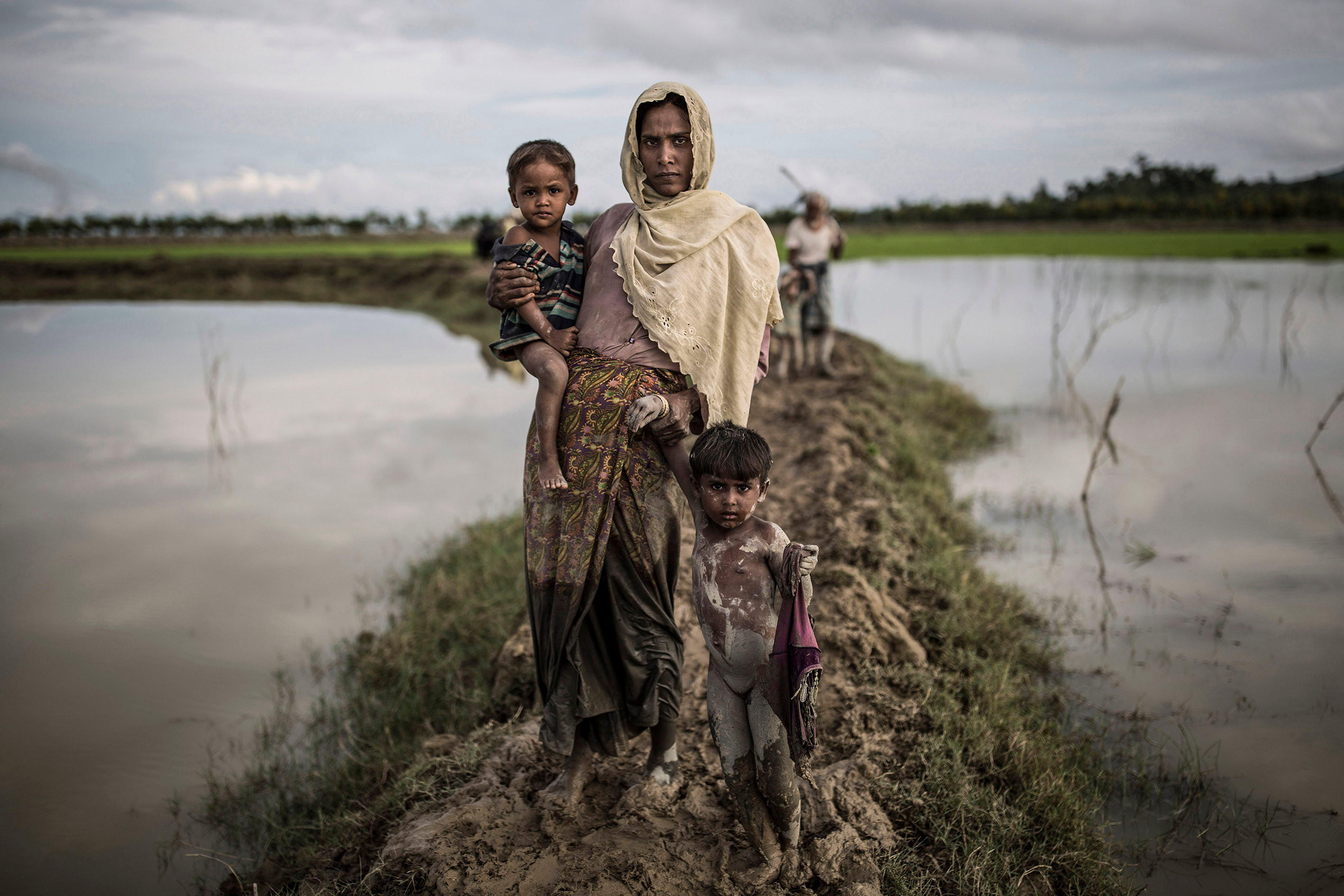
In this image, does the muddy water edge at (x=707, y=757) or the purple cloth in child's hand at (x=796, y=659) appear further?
the muddy water edge at (x=707, y=757)

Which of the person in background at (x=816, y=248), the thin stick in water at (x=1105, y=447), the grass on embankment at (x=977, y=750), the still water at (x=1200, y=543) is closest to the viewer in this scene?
the grass on embankment at (x=977, y=750)

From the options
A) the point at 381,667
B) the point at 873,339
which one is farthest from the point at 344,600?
the point at 873,339

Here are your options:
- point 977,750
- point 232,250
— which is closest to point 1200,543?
point 977,750

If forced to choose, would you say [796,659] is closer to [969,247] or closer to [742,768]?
[742,768]

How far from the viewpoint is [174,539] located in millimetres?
5766

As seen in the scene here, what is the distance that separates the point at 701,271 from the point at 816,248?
602 cm

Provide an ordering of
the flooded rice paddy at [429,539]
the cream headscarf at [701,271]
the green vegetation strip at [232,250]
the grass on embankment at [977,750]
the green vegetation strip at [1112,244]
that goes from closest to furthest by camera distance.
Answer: the cream headscarf at [701,271] < the grass on embankment at [977,750] < the flooded rice paddy at [429,539] < the green vegetation strip at [1112,244] < the green vegetation strip at [232,250]

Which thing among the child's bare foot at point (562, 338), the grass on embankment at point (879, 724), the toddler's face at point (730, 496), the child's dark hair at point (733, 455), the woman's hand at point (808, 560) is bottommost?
the grass on embankment at point (879, 724)

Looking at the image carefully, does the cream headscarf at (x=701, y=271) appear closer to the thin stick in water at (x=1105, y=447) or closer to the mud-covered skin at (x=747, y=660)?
the mud-covered skin at (x=747, y=660)

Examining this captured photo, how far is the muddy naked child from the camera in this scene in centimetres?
197

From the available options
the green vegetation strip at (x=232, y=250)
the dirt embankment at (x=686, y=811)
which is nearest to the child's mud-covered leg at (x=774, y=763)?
the dirt embankment at (x=686, y=811)

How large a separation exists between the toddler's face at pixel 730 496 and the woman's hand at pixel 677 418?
0.19 m

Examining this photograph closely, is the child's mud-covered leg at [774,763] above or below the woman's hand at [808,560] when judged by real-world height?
below

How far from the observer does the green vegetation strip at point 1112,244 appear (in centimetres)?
2514
